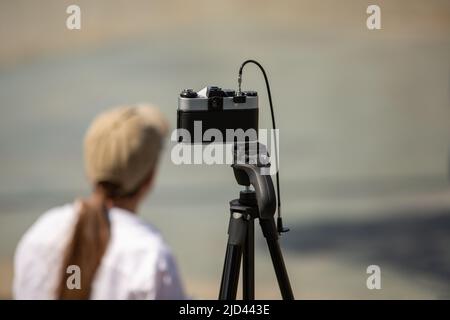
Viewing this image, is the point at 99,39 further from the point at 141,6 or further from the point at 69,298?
the point at 69,298

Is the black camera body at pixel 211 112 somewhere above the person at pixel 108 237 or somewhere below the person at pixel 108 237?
above

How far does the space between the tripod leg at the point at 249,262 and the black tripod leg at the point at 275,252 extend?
0.11 ft

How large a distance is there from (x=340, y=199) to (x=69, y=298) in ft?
12.4

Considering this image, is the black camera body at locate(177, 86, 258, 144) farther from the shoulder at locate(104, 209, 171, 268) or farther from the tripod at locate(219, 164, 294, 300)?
the shoulder at locate(104, 209, 171, 268)

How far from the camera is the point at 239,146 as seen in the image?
2.22 m

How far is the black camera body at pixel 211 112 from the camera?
2.20 metres

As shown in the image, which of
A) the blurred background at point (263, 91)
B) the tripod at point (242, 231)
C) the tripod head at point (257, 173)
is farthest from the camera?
the blurred background at point (263, 91)

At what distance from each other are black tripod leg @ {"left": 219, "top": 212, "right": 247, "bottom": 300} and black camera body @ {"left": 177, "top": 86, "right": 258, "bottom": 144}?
0.23m

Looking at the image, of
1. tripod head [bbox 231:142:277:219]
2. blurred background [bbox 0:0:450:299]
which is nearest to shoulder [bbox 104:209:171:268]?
tripod head [bbox 231:142:277:219]

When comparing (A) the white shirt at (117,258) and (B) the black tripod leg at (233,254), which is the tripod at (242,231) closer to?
(B) the black tripod leg at (233,254)

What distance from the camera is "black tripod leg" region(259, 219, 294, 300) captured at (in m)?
2.24

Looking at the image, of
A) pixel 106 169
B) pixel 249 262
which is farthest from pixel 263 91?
pixel 106 169

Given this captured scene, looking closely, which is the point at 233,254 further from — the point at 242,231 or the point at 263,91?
the point at 263,91

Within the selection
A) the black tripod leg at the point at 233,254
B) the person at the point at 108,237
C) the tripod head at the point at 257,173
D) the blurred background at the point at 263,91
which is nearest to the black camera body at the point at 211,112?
the tripod head at the point at 257,173
